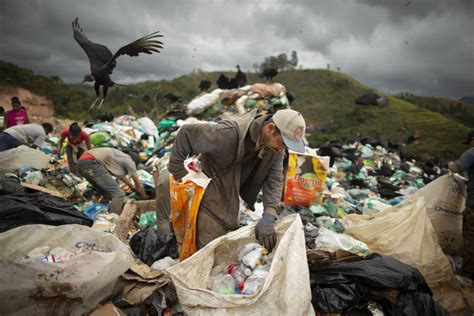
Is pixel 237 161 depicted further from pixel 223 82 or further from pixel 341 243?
pixel 223 82

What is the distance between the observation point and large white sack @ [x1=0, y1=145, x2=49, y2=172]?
3694 mm

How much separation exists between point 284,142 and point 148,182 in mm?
3080

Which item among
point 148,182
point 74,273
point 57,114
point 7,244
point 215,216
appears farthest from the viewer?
point 57,114

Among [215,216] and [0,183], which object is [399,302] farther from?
[0,183]

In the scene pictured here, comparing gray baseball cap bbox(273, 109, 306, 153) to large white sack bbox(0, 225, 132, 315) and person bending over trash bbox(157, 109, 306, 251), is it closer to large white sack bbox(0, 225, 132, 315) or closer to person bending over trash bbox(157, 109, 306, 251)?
person bending over trash bbox(157, 109, 306, 251)

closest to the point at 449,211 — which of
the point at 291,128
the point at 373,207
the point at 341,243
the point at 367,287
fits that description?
the point at 373,207

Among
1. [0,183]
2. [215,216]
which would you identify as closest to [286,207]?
[215,216]

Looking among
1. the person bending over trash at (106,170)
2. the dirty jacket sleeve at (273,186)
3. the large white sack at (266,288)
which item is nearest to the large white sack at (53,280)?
the large white sack at (266,288)

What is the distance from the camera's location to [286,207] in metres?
3.29

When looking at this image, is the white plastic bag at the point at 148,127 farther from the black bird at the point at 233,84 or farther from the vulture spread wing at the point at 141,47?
the vulture spread wing at the point at 141,47

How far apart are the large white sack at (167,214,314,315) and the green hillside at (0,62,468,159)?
7.29 meters

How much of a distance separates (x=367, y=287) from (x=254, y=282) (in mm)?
775

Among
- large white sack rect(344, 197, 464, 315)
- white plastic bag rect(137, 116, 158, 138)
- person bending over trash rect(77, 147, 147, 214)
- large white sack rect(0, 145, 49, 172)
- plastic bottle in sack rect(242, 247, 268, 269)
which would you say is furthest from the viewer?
white plastic bag rect(137, 116, 158, 138)

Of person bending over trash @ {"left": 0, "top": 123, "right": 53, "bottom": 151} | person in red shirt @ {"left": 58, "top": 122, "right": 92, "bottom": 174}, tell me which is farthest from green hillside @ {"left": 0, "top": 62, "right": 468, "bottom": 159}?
person in red shirt @ {"left": 58, "top": 122, "right": 92, "bottom": 174}
